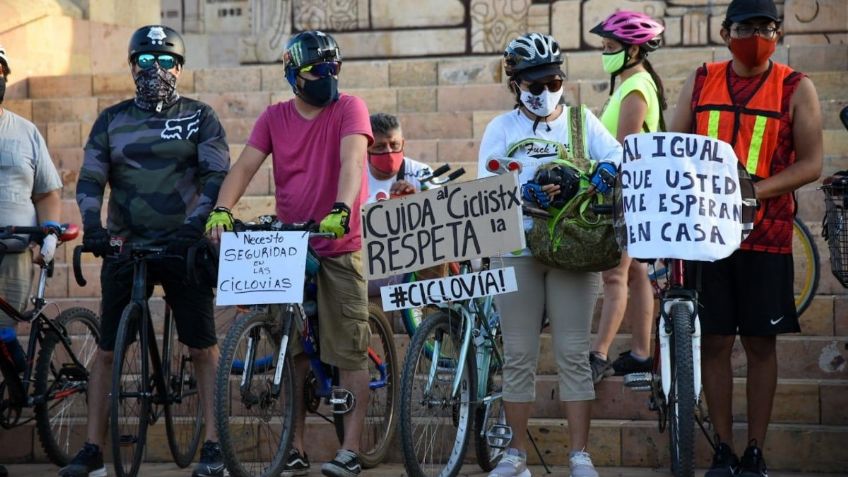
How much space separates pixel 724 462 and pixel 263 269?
7.21ft

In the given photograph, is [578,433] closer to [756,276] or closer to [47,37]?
[756,276]

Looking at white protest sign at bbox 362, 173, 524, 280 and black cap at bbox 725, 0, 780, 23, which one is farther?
white protest sign at bbox 362, 173, 524, 280

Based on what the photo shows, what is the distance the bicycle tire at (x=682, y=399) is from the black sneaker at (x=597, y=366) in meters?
1.55

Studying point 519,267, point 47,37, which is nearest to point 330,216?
point 519,267

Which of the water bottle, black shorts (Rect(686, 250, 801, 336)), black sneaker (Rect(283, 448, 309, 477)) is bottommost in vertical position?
black sneaker (Rect(283, 448, 309, 477))

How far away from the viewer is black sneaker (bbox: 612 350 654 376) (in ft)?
25.9

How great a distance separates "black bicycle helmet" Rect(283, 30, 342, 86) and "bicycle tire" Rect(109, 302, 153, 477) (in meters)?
1.33

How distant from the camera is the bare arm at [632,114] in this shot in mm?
7895

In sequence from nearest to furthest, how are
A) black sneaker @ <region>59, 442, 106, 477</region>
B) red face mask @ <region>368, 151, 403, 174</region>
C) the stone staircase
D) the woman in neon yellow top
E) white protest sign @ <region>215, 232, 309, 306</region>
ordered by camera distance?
white protest sign @ <region>215, 232, 309, 306</region> < black sneaker @ <region>59, 442, 106, 477</region> < the stone staircase < the woman in neon yellow top < red face mask @ <region>368, 151, 403, 174</region>

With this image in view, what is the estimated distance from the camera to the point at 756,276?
6.81 m

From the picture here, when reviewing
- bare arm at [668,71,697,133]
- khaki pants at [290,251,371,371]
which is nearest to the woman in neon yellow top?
bare arm at [668,71,697,133]

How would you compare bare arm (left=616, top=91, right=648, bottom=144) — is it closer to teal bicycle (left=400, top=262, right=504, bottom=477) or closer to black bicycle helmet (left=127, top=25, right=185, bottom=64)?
teal bicycle (left=400, top=262, right=504, bottom=477)

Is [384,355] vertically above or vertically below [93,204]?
below

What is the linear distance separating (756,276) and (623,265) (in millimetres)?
1122
